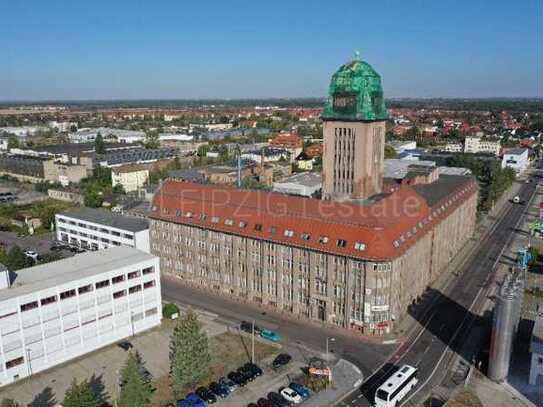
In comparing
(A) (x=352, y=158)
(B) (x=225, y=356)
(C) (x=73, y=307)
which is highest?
(A) (x=352, y=158)

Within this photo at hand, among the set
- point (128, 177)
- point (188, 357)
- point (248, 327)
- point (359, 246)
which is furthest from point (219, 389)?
point (128, 177)

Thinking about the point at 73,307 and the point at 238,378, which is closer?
the point at 238,378

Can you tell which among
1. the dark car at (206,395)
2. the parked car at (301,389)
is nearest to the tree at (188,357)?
the dark car at (206,395)

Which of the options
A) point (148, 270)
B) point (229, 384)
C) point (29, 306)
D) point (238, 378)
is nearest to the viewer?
point (229, 384)

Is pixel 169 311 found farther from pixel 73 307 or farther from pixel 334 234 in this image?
pixel 334 234

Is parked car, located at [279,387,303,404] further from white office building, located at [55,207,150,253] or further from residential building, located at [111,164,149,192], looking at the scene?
residential building, located at [111,164,149,192]

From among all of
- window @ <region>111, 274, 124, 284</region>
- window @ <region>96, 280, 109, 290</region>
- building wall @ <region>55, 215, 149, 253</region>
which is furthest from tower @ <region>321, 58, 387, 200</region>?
window @ <region>96, 280, 109, 290</region>

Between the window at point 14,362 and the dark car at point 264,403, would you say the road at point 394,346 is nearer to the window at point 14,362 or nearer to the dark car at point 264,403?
the dark car at point 264,403

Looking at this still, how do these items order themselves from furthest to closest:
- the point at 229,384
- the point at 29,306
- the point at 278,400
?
the point at 29,306 < the point at 229,384 < the point at 278,400

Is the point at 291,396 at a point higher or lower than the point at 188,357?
lower
